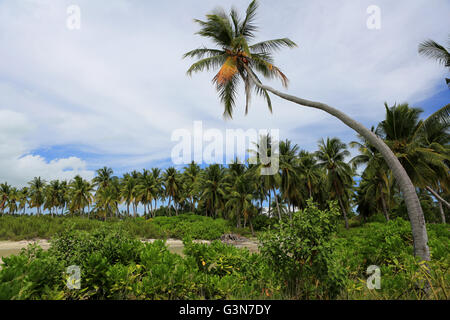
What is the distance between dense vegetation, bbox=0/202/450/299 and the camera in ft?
9.90

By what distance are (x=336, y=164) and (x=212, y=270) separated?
29433mm

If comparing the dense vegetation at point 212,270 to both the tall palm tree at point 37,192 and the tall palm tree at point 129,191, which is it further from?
the tall palm tree at point 37,192

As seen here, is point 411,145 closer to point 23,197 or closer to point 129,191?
point 129,191

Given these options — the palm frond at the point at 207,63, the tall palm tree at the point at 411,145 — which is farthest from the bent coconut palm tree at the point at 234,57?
the tall palm tree at the point at 411,145

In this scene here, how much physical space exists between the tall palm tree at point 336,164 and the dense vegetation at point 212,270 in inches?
1075

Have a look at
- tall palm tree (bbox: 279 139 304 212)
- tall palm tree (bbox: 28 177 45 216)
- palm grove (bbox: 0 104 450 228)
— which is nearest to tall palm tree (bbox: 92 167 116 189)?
palm grove (bbox: 0 104 450 228)

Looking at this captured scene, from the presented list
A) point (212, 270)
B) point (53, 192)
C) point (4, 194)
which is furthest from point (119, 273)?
point (4, 194)

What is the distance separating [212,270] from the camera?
4363 mm

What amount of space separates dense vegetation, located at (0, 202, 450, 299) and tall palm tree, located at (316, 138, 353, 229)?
27298 mm

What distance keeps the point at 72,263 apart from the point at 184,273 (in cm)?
172

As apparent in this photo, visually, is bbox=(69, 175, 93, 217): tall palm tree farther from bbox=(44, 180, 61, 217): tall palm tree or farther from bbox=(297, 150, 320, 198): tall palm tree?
bbox=(297, 150, 320, 198): tall palm tree
